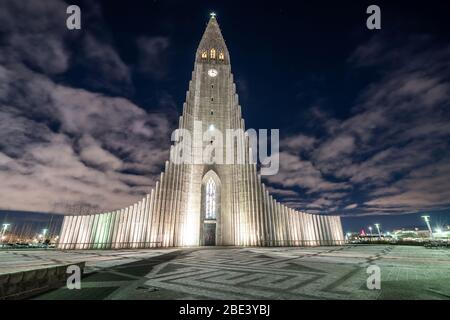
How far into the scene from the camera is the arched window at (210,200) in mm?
30141

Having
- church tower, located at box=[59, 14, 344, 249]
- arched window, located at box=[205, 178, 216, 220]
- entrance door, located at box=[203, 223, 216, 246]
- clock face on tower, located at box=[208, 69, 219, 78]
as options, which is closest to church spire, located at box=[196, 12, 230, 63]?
clock face on tower, located at box=[208, 69, 219, 78]

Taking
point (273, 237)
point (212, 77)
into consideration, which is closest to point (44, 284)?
point (273, 237)

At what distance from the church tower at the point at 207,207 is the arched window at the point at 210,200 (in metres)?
0.08

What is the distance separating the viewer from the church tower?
25.2 m

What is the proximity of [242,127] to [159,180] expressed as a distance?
1363cm

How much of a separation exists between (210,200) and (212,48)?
88.8 feet

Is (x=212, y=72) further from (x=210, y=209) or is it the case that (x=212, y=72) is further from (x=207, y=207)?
(x=210, y=209)

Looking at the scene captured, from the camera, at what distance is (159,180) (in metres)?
27.2

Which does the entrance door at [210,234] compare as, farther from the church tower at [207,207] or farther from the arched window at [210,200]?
the arched window at [210,200]

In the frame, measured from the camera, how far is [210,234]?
97.0 feet
